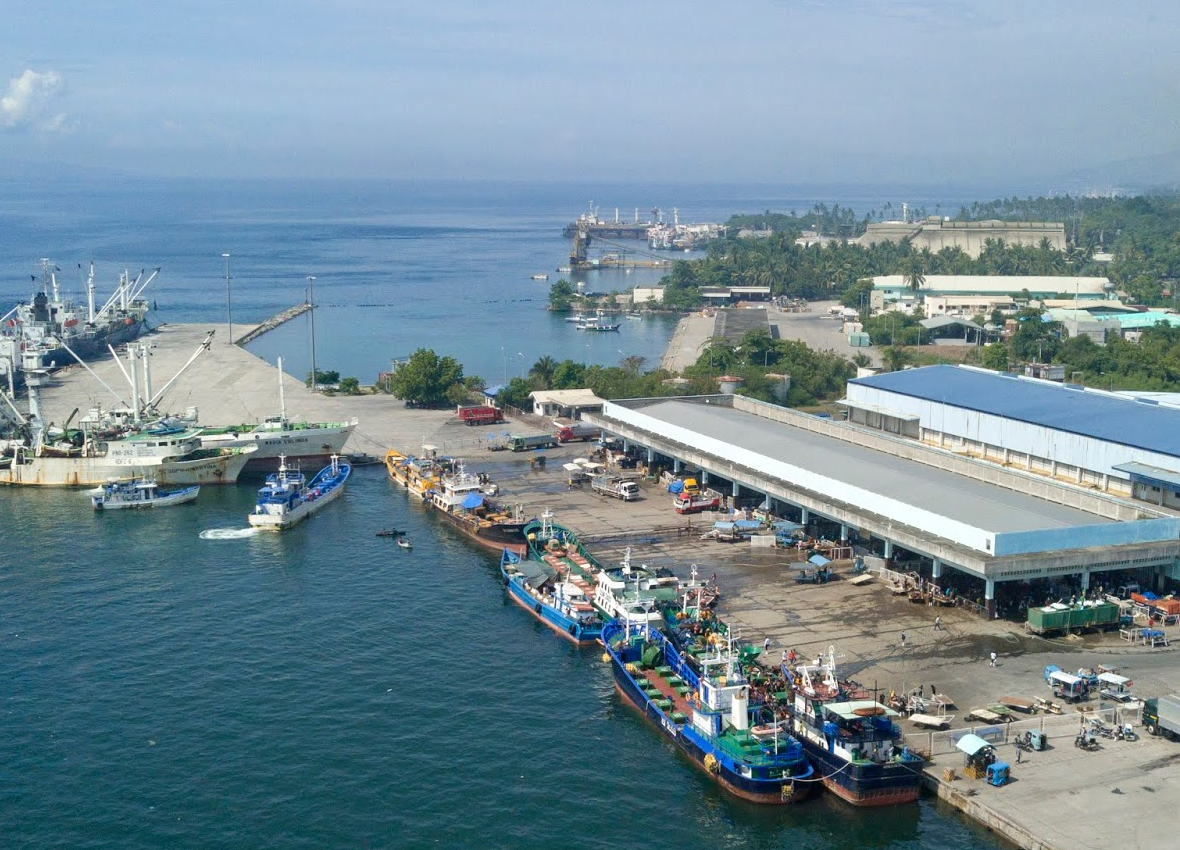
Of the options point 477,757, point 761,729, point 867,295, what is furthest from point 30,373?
point 867,295

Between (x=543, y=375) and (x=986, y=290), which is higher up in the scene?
(x=986, y=290)

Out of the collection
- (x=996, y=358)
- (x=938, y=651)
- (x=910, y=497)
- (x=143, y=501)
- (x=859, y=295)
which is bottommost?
(x=143, y=501)

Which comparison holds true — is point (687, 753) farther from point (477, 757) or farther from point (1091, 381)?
point (1091, 381)

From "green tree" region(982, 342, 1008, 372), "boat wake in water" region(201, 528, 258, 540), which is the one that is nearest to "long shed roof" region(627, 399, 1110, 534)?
"boat wake in water" region(201, 528, 258, 540)

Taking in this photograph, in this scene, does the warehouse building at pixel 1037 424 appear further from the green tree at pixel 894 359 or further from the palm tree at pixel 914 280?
the palm tree at pixel 914 280

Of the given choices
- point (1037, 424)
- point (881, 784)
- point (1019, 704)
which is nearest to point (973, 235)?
point (1037, 424)

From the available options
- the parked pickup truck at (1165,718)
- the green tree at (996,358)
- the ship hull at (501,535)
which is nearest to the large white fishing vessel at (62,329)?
the ship hull at (501,535)

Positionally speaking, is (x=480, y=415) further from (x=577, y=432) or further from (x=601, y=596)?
(x=601, y=596)
